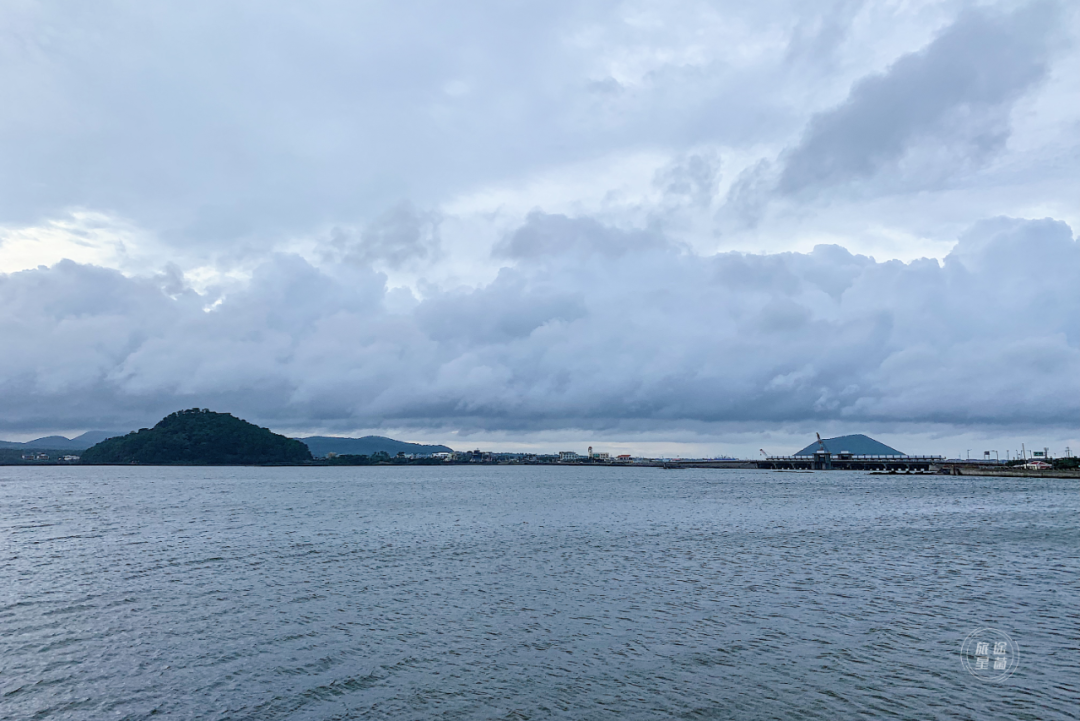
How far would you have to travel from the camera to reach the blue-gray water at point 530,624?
2283 cm

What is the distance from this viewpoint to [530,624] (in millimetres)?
32375

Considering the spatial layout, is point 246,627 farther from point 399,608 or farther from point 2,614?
point 2,614

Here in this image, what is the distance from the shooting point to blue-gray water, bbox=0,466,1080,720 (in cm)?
2283

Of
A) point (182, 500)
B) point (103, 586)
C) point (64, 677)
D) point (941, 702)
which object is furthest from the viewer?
point (182, 500)

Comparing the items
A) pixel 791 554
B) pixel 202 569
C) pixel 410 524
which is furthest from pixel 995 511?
pixel 202 569

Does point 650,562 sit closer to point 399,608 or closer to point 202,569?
point 399,608

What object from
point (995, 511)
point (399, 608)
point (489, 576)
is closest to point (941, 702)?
point (399, 608)

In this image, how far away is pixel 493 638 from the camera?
30.1m

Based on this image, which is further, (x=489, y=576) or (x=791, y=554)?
(x=791, y=554)

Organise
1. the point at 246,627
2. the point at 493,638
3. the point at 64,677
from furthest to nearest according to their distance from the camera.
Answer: the point at 246,627 → the point at 493,638 → the point at 64,677

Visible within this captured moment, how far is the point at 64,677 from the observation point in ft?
82.7

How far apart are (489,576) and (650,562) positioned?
12.9 m

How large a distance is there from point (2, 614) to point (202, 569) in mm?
14135

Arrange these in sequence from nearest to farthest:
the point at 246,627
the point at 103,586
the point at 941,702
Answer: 1. the point at 941,702
2. the point at 246,627
3. the point at 103,586
